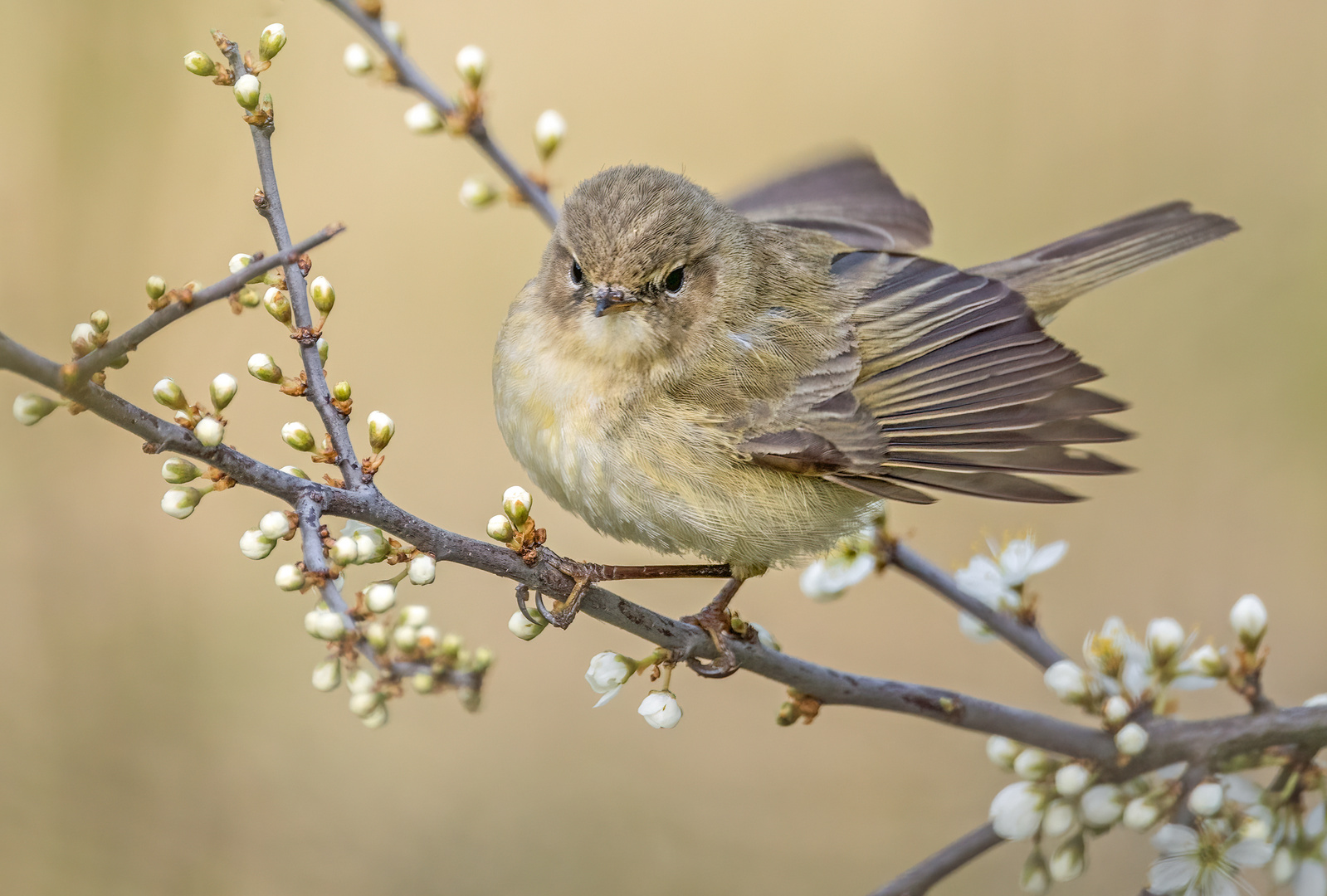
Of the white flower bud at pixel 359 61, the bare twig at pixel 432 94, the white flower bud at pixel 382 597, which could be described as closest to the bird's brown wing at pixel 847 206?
the bare twig at pixel 432 94

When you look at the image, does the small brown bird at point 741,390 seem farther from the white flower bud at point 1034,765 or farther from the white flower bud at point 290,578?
the white flower bud at point 290,578

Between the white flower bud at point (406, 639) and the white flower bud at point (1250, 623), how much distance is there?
162 centimetres

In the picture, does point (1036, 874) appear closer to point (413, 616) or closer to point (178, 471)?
point (413, 616)

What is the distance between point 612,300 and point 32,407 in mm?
1419

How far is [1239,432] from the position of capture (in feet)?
16.2

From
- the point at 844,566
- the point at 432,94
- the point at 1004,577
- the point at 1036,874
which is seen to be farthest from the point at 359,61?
the point at 1036,874

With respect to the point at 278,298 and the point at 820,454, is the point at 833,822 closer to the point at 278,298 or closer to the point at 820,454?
the point at 820,454

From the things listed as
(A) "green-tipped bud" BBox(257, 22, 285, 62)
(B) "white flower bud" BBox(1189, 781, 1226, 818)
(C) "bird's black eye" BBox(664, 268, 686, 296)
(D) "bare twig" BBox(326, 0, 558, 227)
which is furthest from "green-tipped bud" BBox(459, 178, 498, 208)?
(B) "white flower bud" BBox(1189, 781, 1226, 818)

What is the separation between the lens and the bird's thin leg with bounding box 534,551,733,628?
1947 mm

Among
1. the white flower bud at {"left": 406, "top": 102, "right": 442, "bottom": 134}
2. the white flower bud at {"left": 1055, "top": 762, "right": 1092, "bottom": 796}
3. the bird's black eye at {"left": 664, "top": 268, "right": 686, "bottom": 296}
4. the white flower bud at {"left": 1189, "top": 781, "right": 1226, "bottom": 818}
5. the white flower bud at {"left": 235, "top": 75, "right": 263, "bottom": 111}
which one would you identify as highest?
the white flower bud at {"left": 406, "top": 102, "right": 442, "bottom": 134}

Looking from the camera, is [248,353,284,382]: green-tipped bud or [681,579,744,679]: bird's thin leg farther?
[681,579,744,679]: bird's thin leg

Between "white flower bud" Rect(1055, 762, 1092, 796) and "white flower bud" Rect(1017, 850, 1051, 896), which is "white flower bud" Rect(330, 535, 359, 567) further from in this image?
"white flower bud" Rect(1017, 850, 1051, 896)

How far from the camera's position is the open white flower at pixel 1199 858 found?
1983 mm

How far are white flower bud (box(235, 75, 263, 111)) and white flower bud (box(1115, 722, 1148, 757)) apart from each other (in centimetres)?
193
